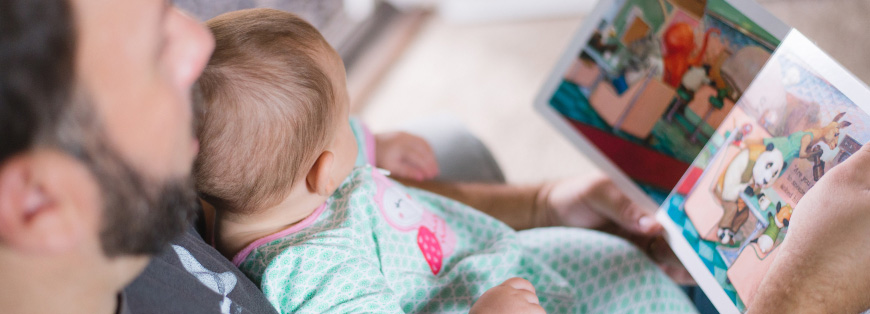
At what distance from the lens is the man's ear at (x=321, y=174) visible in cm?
73

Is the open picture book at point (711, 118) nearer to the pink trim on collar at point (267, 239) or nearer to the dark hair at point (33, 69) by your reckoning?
the pink trim on collar at point (267, 239)

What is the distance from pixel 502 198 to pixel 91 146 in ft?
2.58

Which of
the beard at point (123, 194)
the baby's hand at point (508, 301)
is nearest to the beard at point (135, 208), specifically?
the beard at point (123, 194)

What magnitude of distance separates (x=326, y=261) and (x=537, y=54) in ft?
4.72

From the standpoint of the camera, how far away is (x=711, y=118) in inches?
32.8

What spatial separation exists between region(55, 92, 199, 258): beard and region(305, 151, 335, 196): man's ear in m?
0.22

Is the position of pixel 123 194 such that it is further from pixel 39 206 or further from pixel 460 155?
pixel 460 155

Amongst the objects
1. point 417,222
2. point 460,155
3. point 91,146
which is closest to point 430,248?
point 417,222

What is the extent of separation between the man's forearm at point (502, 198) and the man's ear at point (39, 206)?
670 millimetres

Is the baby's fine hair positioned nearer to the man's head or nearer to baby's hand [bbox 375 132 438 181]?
the man's head

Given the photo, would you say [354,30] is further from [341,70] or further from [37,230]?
[37,230]

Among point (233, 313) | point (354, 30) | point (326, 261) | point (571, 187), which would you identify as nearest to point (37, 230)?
point (233, 313)

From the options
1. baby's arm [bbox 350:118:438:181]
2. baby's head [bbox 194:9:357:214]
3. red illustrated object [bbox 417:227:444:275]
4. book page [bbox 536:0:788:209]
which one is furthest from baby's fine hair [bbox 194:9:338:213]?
book page [bbox 536:0:788:209]

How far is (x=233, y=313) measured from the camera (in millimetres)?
604
